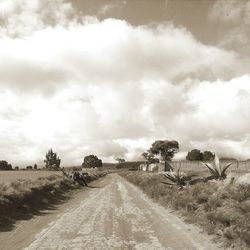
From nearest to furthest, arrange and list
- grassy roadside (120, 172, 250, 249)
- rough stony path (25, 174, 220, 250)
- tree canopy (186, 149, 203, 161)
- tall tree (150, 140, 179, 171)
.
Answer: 1. rough stony path (25, 174, 220, 250)
2. grassy roadside (120, 172, 250, 249)
3. tall tree (150, 140, 179, 171)
4. tree canopy (186, 149, 203, 161)

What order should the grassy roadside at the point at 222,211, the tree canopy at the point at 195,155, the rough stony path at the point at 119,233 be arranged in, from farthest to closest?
the tree canopy at the point at 195,155 < the grassy roadside at the point at 222,211 < the rough stony path at the point at 119,233

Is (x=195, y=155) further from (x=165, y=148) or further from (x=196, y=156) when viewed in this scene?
(x=165, y=148)

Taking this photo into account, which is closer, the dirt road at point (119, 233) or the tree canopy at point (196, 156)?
the dirt road at point (119, 233)

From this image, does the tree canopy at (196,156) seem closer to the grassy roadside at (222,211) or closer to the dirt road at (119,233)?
the grassy roadside at (222,211)

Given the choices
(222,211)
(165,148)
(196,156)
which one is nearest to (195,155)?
(196,156)

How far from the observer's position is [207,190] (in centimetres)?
2302

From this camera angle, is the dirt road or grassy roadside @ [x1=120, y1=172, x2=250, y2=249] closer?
the dirt road

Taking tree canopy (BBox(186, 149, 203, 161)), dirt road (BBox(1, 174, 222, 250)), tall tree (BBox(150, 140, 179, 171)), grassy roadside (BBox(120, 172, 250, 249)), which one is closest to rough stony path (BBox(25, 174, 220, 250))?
dirt road (BBox(1, 174, 222, 250))

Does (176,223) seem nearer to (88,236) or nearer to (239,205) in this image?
(239,205)

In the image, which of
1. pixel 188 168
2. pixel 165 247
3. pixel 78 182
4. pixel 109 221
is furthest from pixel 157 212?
pixel 188 168

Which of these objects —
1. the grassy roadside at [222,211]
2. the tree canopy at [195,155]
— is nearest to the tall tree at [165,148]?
the tree canopy at [195,155]

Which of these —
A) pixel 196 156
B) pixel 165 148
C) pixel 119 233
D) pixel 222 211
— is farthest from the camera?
pixel 196 156

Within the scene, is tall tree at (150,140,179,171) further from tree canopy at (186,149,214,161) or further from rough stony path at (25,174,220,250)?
rough stony path at (25,174,220,250)

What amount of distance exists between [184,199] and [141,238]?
9770 millimetres
